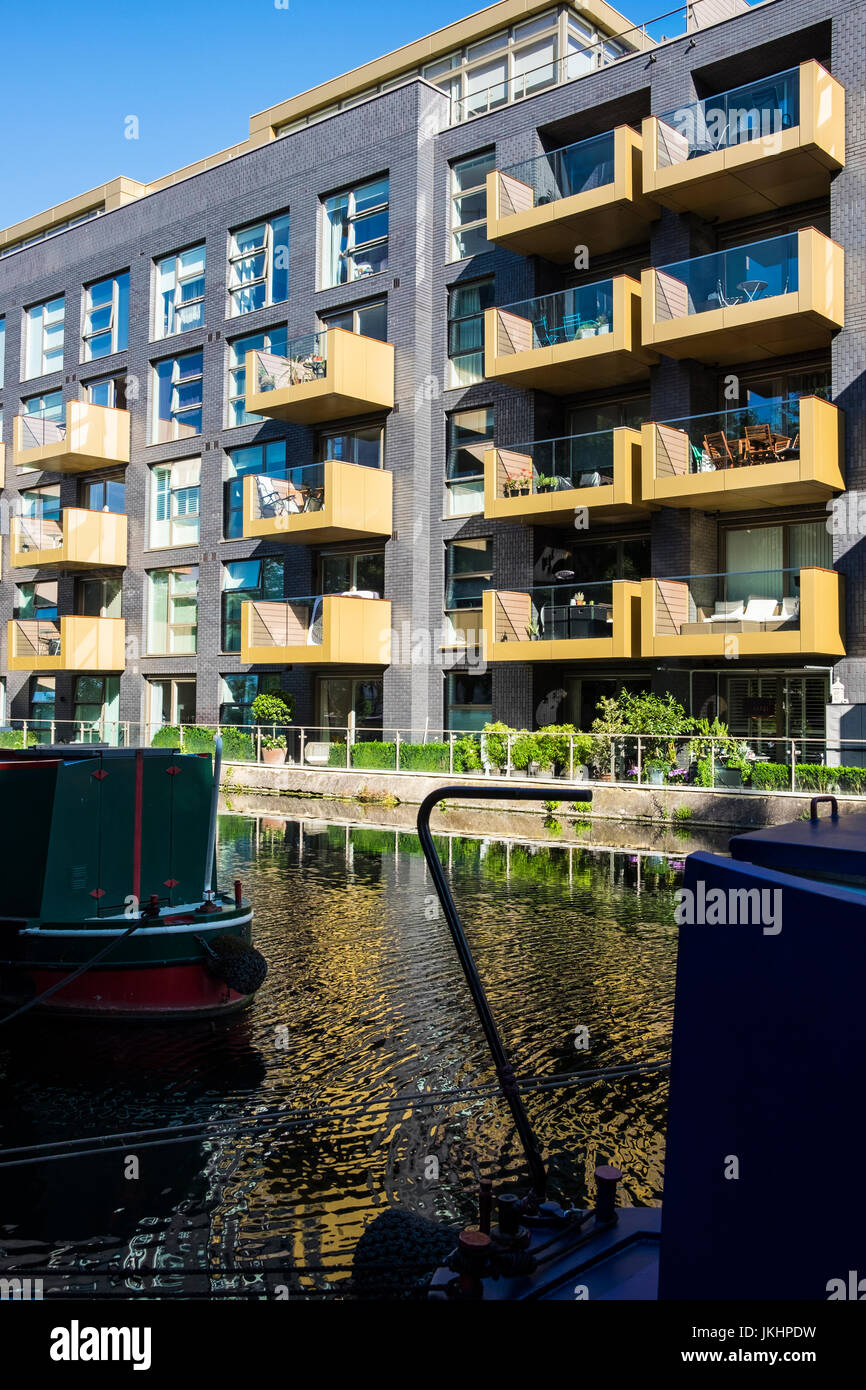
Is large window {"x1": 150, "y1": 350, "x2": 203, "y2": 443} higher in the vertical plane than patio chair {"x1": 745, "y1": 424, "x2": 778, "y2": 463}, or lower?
higher

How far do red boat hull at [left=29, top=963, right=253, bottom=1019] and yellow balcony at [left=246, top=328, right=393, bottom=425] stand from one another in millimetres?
20038

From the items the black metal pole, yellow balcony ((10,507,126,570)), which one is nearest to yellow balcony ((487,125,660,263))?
yellow balcony ((10,507,126,570))

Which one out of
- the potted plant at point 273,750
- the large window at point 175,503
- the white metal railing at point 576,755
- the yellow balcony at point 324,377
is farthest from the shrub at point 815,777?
the large window at point 175,503

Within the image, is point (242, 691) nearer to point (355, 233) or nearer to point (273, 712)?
point (273, 712)

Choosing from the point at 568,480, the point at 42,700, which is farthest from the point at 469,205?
the point at 42,700

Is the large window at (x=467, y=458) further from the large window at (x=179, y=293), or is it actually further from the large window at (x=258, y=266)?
the large window at (x=179, y=293)

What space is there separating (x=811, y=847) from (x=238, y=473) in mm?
30328

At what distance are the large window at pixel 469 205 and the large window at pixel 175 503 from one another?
1046 cm

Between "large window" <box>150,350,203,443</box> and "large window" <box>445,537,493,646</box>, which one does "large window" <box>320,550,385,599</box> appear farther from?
"large window" <box>150,350,203,443</box>

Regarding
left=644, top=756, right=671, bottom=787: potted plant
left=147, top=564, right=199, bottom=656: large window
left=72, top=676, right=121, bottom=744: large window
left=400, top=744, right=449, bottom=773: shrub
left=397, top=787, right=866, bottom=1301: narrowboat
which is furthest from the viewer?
left=72, top=676, right=121, bottom=744: large window

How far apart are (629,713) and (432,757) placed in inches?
177

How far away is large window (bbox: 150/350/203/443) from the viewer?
34.2 metres

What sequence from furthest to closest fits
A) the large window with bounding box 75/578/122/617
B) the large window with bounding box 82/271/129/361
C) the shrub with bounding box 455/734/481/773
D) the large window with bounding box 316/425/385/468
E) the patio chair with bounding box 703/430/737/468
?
the large window with bounding box 82/271/129/361 < the large window with bounding box 75/578/122/617 < the large window with bounding box 316/425/385/468 < the shrub with bounding box 455/734/481/773 < the patio chair with bounding box 703/430/737/468

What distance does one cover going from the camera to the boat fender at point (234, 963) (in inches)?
372
